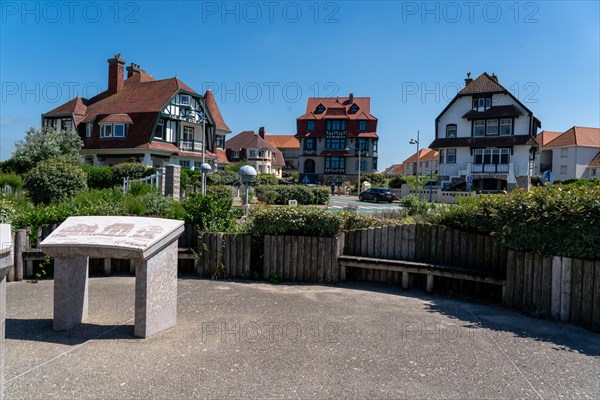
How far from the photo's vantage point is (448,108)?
166 feet

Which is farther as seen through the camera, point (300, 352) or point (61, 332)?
point (61, 332)

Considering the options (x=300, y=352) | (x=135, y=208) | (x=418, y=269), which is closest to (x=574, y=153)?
(x=418, y=269)

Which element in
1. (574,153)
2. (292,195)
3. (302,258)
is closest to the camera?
(302,258)

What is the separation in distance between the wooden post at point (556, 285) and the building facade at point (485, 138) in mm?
41151

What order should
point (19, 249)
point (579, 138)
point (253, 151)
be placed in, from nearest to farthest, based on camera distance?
1. point (19, 249)
2. point (579, 138)
3. point (253, 151)

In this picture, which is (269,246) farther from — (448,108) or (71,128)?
(448,108)

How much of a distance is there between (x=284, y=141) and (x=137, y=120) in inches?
2808

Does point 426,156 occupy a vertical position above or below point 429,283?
above

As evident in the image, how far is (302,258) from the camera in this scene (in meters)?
9.16

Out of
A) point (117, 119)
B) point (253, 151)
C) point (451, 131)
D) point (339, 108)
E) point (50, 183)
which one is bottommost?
point (50, 183)

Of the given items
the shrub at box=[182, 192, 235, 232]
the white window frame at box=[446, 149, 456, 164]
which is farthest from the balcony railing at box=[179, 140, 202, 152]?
the shrub at box=[182, 192, 235, 232]

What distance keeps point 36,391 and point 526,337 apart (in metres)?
6.08

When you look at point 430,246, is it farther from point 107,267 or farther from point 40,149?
point 40,149

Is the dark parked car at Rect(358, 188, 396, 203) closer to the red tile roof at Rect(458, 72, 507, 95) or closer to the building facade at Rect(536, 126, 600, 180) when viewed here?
the red tile roof at Rect(458, 72, 507, 95)
